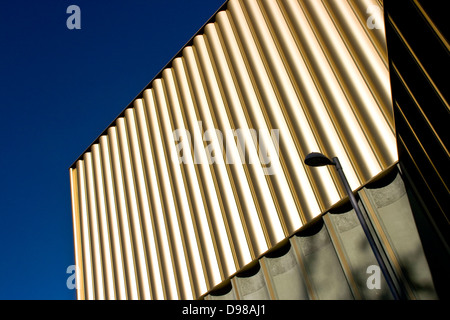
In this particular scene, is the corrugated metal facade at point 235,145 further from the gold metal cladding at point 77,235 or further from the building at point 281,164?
the gold metal cladding at point 77,235

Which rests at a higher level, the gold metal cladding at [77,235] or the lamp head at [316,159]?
the gold metal cladding at [77,235]

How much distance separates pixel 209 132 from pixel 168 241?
4.69 m

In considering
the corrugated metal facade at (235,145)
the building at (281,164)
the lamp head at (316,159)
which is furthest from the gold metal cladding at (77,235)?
the lamp head at (316,159)

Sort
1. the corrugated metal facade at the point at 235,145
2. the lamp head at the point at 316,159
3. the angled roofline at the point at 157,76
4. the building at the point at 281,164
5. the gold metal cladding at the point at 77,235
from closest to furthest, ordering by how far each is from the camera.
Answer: the lamp head at the point at 316,159 < the building at the point at 281,164 < the corrugated metal facade at the point at 235,145 < the angled roofline at the point at 157,76 < the gold metal cladding at the point at 77,235

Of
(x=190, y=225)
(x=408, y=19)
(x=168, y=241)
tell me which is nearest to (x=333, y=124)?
(x=408, y=19)

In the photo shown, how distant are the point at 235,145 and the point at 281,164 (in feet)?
7.23

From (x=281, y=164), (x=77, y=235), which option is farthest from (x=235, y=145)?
(x=77, y=235)

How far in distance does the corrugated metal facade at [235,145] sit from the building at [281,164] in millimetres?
50

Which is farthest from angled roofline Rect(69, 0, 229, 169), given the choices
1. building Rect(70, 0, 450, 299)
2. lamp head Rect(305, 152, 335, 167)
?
lamp head Rect(305, 152, 335, 167)

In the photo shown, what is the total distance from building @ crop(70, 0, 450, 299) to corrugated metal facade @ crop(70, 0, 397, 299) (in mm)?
50

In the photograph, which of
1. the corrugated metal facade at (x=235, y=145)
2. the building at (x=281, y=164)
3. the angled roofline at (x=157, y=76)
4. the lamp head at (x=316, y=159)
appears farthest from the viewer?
the angled roofline at (x=157, y=76)

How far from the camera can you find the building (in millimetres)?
7254

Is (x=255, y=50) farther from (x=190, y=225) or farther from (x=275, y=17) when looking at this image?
(x=190, y=225)

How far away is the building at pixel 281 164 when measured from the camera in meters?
7.25
